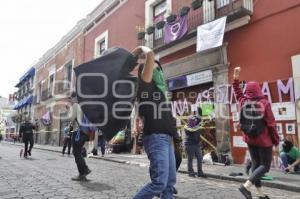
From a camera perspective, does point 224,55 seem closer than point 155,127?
No

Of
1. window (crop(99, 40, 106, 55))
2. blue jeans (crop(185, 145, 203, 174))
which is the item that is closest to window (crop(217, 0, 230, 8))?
blue jeans (crop(185, 145, 203, 174))

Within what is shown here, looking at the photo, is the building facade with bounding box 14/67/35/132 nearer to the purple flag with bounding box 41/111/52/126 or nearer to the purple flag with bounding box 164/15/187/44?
the purple flag with bounding box 41/111/52/126

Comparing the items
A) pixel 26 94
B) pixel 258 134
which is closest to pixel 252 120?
pixel 258 134

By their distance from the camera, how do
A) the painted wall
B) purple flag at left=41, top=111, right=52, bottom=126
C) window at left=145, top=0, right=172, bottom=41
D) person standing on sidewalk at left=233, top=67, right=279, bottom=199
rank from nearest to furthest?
person standing on sidewalk at left=233, top=67, right=279, bottom=199, window at left=145, top=0, right=172, bottom=41, the painted wall, purple flag at left=41, top=111, right=52, bottom=126

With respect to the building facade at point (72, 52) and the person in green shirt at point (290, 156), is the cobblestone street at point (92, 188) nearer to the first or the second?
the person in green shirt at point (290, 156)

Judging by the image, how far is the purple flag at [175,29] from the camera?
43.0ft

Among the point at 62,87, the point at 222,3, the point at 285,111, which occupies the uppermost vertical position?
the point at 222,3

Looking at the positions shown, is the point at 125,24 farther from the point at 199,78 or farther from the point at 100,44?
the point at 199,78

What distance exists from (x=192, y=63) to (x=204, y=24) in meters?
1.58

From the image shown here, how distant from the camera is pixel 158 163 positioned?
3.10 meters

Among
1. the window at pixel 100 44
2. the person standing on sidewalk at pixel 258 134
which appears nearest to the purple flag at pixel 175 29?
the window at pixel 100 44

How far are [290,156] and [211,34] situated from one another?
192 inches

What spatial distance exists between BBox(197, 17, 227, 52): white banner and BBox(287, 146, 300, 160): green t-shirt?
4197 millimetres

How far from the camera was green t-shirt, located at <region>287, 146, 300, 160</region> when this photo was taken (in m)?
8.31
